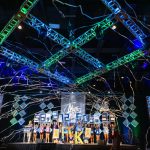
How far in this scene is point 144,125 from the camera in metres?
8.07

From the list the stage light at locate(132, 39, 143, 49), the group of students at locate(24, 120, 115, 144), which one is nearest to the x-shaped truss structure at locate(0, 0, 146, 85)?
the stage light at locate(132, 39, 143, 49)

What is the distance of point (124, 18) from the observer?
392 centimetres

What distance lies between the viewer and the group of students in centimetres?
704

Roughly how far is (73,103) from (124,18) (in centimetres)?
484

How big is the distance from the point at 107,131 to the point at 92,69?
2554 mm

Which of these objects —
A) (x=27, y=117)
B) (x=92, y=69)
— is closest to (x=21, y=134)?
(x=27, y=117)

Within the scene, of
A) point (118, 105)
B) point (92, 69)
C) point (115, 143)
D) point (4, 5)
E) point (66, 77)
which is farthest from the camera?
point (118, 105)

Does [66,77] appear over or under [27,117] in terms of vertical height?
over

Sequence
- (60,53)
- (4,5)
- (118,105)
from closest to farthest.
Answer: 1. (4,5)
2. (60,53)
3. (118,105)

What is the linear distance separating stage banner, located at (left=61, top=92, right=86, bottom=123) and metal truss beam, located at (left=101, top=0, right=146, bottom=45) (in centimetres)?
424

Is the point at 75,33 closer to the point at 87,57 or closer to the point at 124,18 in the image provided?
the point at 87,57

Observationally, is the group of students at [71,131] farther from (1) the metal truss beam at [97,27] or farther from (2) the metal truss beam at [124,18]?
(2) the metal truss beam at [124,18]

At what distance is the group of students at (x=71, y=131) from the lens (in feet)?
23.1

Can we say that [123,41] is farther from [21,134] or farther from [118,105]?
[21,134]
